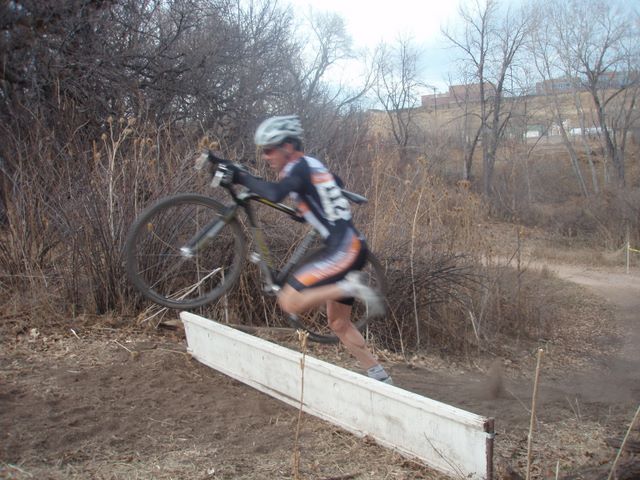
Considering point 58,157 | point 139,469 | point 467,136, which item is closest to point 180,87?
point 58,157

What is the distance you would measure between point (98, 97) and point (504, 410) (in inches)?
319

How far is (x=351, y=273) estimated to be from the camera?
4.44m

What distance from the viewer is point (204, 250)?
6.30 meters

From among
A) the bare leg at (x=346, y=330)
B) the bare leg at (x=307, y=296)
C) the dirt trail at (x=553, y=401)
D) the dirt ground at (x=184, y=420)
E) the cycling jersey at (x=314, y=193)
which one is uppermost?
the cycling jersey at (x=314, y=193)

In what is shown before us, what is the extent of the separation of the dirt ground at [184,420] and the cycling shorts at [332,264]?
1030 mm

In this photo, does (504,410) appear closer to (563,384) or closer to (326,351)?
(326,351)

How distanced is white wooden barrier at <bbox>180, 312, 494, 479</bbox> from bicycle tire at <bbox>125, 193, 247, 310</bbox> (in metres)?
0.44

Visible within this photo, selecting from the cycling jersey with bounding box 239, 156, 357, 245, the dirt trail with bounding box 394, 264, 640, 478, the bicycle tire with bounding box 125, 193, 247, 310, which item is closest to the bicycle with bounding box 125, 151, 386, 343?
the bicycle tire with bounding box 125, 193, 247, 310

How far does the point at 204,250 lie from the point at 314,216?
2171mm

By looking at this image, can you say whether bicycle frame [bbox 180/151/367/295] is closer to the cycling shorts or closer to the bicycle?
the bicycle

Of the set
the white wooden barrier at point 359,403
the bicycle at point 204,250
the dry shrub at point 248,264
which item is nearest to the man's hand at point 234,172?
the bicycle at point 204,250

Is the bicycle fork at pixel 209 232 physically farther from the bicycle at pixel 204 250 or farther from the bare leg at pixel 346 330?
the bare leg at pixel 346 330

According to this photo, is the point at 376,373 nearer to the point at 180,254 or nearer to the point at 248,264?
the point at 180,254

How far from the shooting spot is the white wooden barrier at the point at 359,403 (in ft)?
11.6
